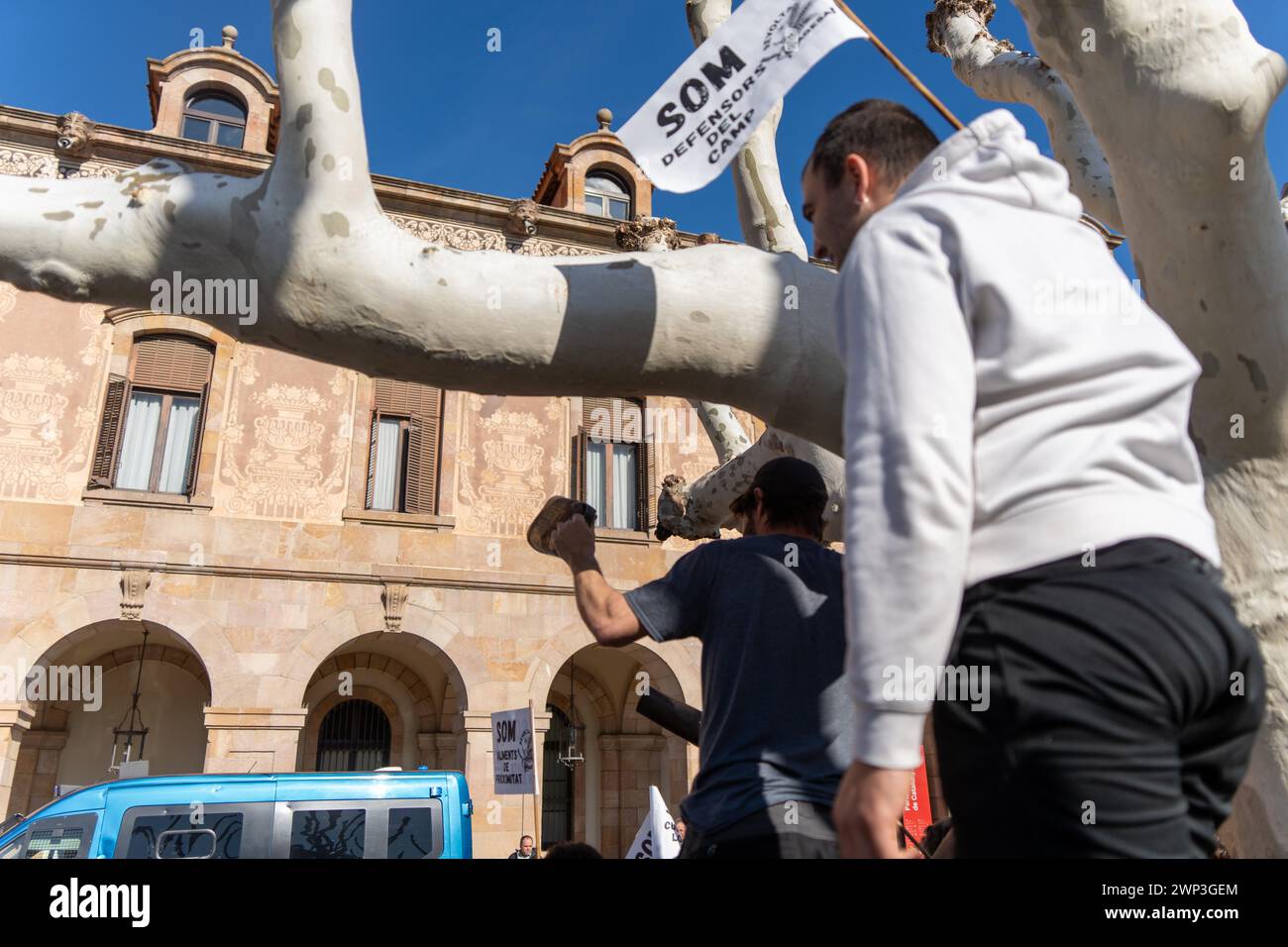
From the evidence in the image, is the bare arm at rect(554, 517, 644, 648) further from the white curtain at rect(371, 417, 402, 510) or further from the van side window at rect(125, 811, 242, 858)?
the white curtain at rect(371, 417, 402, 510)

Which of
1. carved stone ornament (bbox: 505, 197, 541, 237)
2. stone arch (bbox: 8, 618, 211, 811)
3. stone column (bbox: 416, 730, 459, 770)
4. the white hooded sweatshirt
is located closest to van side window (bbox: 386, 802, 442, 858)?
stone arch (bbox: 8, 618, 211, 811)

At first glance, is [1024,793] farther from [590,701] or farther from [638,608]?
[590,701]

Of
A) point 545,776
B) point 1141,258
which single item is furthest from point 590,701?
point 1141,258

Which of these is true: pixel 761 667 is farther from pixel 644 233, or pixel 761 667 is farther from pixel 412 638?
pixel 644 233

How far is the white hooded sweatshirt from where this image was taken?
1.18 metres

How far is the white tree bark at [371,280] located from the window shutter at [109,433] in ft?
39.6

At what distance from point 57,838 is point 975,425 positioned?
8.41 m

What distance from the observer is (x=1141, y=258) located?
9.18 ft

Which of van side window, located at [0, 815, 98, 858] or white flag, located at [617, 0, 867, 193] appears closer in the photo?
white flag, located at [617, 0, 867, 193]

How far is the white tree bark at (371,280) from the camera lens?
6.92 ft

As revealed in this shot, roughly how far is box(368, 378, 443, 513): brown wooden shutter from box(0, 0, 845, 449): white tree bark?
39.7ft
